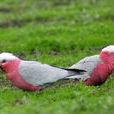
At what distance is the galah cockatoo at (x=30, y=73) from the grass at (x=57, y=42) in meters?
0.22

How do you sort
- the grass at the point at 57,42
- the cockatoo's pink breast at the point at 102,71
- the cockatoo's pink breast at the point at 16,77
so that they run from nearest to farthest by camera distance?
the grass at the point at 57,42 < the cockatoo's pink breast at the point at 16,77 < the cockatoo's pink breast at the point at 102,71

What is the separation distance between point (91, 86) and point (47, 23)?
651 centimetres

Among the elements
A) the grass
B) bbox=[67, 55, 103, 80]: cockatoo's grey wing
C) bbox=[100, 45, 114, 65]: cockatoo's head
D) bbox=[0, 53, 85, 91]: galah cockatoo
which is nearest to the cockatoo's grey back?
bbox=[0, 53, 85, 91]: galah cockatoo

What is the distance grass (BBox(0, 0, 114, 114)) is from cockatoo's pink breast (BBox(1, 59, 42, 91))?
0.16 meters

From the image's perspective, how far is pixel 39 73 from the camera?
702 centimetres

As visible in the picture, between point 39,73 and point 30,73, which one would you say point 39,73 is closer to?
point 39,73

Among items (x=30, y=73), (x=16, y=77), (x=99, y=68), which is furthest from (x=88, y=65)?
(x=16, y=77)

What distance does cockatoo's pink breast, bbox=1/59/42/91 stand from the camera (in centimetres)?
690

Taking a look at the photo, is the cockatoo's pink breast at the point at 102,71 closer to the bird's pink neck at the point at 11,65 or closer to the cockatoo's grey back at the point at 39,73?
the cockatoo's grey back at the point at 39,73

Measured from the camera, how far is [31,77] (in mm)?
6969

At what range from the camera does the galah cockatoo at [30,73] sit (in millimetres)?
6922

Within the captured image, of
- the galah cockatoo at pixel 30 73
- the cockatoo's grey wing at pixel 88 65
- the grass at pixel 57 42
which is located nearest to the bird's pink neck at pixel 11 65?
the galah cockatoo at pixel 30 73

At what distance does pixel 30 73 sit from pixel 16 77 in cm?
28

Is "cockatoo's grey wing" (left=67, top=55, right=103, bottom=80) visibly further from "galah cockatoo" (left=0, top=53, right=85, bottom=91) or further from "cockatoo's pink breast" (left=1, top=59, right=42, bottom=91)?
"cockatoo's pink breast" (left=1, top=59, right=42, bottom=91)
